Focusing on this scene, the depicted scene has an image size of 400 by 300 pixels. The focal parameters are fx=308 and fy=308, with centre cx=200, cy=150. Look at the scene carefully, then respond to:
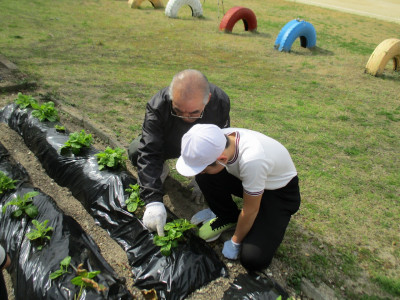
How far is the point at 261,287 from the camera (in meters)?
1.97

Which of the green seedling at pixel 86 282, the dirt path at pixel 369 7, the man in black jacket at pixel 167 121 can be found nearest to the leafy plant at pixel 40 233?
the green seedling at pixel 86 282

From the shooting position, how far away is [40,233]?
6.51 ft

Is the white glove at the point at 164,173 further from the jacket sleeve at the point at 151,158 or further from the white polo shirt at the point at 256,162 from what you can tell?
the white polo shirt at the point at 256,162

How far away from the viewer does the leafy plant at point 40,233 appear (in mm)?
1978

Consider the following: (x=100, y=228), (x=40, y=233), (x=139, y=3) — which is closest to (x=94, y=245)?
(x=100, y=228)

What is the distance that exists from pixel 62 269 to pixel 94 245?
0.40 m

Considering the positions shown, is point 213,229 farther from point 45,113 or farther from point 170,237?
point 45,113

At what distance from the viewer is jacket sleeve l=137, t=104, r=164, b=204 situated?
2328 millimetres

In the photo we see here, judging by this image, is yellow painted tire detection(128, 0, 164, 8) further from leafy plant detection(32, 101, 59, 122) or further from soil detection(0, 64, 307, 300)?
leafy plant detection(32, 101, 59, 122)

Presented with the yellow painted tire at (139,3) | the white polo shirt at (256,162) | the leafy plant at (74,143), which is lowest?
the leafy plant at (74,143)

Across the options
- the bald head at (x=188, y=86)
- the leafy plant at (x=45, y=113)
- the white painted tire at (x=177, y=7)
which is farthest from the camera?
the white painted tire at (x=177, y=7)

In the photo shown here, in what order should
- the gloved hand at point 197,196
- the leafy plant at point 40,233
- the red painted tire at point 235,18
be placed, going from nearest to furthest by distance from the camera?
the leafy plant at point 40,233, the gloved hand at point 197,196, the red painted tire at point 235,18

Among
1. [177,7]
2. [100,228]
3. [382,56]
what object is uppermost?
[177,7]

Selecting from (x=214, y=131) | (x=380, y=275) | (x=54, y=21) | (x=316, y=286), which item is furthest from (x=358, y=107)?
(x=54, y=21)
